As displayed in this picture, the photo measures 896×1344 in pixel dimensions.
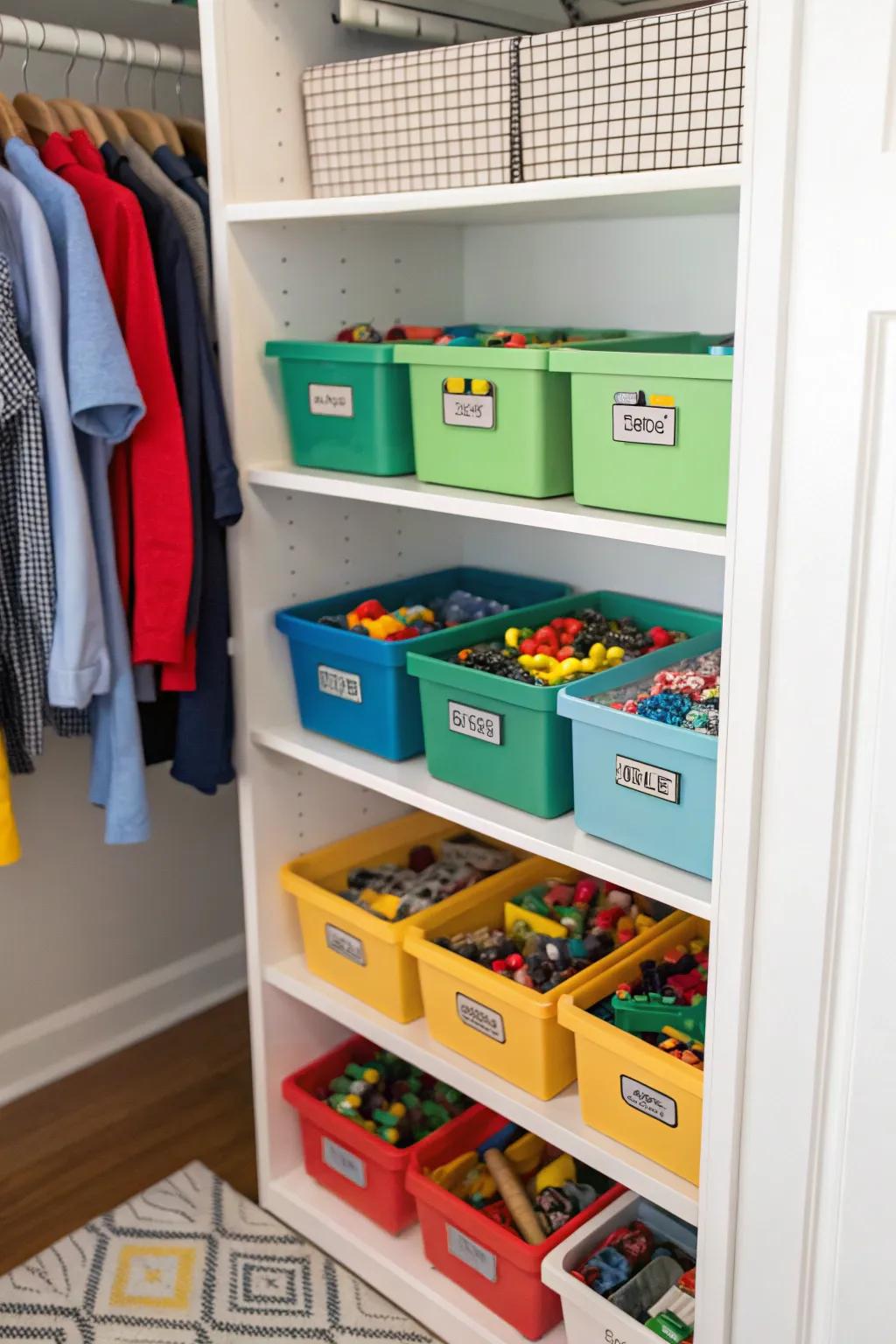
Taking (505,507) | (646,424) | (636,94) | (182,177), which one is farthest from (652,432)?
(182,177)

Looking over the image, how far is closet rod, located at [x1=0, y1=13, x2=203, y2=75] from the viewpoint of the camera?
169 cm

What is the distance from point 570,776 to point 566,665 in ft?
0.47

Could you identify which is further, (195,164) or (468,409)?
(195,164)

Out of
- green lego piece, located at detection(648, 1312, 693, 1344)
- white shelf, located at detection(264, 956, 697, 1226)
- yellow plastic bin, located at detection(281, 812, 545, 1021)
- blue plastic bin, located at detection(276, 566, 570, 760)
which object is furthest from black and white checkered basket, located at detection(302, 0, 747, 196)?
green lego piece, located at detection(648, 1312, 693, 1344)

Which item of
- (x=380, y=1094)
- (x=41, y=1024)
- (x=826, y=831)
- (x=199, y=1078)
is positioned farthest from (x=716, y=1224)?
(x=41, y=1024)

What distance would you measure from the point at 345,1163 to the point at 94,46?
1697mm

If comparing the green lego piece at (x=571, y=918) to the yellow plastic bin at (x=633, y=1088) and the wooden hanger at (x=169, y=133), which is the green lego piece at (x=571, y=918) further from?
the wooden hanger at (x=169, y=133)

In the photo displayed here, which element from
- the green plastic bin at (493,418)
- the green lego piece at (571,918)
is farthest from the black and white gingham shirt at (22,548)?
the green lego piece at (571,918)

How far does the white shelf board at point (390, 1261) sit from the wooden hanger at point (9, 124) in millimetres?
1649

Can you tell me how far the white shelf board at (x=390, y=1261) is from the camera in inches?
71.9

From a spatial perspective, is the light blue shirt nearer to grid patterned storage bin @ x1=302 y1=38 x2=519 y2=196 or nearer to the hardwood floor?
grid patterned storage bin @ x1=302 y1=38 x2=519 y2=196

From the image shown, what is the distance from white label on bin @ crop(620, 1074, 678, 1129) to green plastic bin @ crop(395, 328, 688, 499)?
721 mm

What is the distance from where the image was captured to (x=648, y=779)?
146 centimetres

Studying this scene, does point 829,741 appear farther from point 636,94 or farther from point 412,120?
point 412,120
